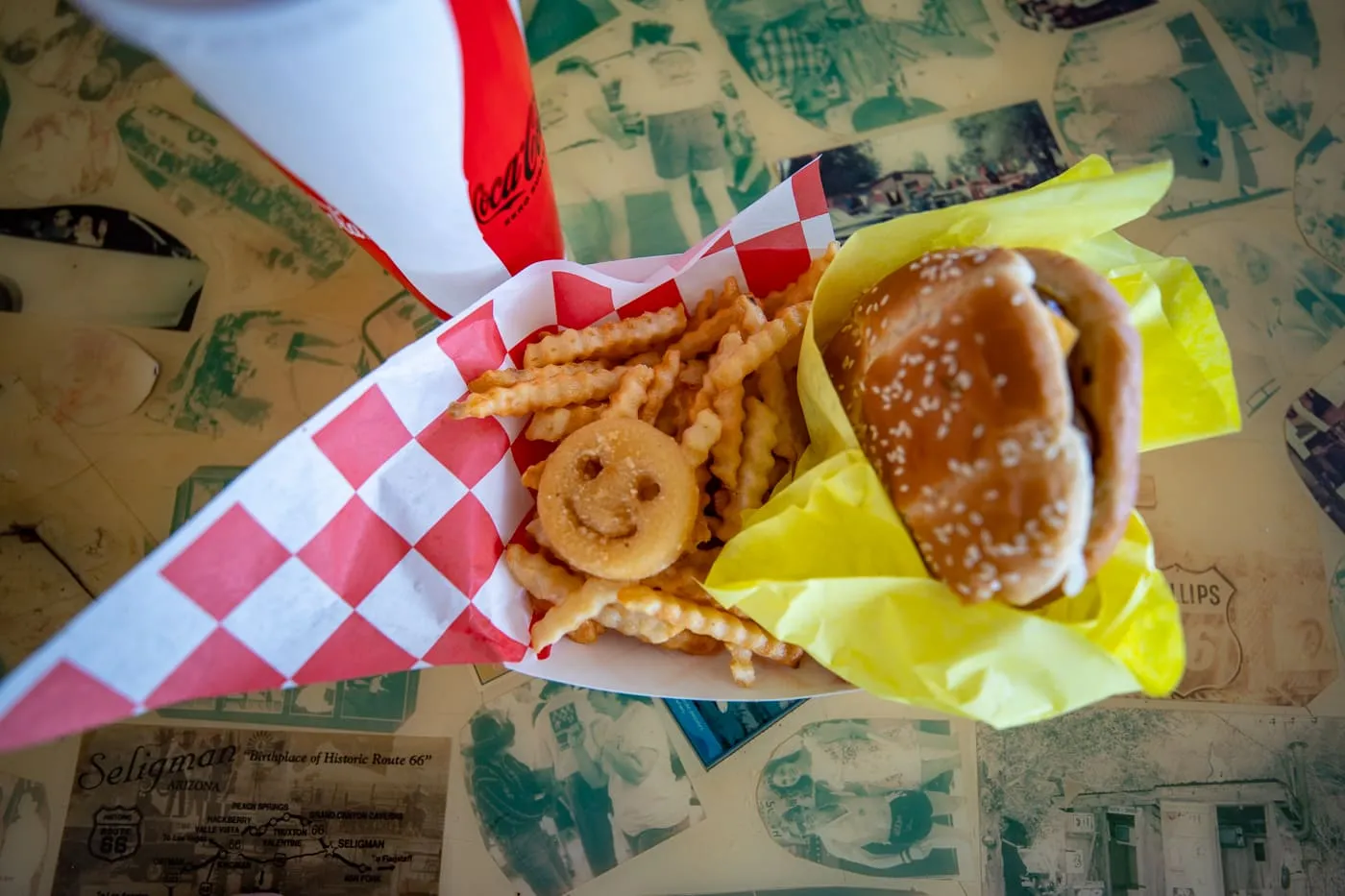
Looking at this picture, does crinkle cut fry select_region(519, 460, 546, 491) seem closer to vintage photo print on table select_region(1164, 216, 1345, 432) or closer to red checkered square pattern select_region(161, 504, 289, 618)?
red checkered square pattern select_region(161, 504, 289, 618)

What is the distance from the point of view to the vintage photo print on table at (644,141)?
1312 millimetres

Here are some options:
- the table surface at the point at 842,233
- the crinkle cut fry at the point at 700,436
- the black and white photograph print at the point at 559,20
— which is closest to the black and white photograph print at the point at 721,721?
the table surface at the point at 842,233

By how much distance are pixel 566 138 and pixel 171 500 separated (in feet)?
2.62

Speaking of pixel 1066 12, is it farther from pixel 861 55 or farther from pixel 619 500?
pixel 619 500

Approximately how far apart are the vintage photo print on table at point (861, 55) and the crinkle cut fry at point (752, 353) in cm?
55

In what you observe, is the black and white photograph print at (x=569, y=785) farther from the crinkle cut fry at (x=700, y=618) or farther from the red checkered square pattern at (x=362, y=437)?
the red checkered square pattern at (x=362, y=437)

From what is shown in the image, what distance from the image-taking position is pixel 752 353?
0.93 meters

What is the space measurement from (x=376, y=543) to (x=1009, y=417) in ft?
2.10

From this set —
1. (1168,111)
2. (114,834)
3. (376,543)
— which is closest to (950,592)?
(376,543)

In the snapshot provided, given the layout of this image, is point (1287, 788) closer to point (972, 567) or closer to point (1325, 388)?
point (1325, 388)

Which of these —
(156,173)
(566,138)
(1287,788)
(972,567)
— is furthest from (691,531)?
(156,173)

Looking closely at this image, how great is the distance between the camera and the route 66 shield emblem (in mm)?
1117

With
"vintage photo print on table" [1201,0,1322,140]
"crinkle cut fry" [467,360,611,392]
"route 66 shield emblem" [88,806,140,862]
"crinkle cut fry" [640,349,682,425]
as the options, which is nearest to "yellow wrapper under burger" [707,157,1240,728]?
"crinkle cut fry" [640,349,682,425]

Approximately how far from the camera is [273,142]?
0.66 m
